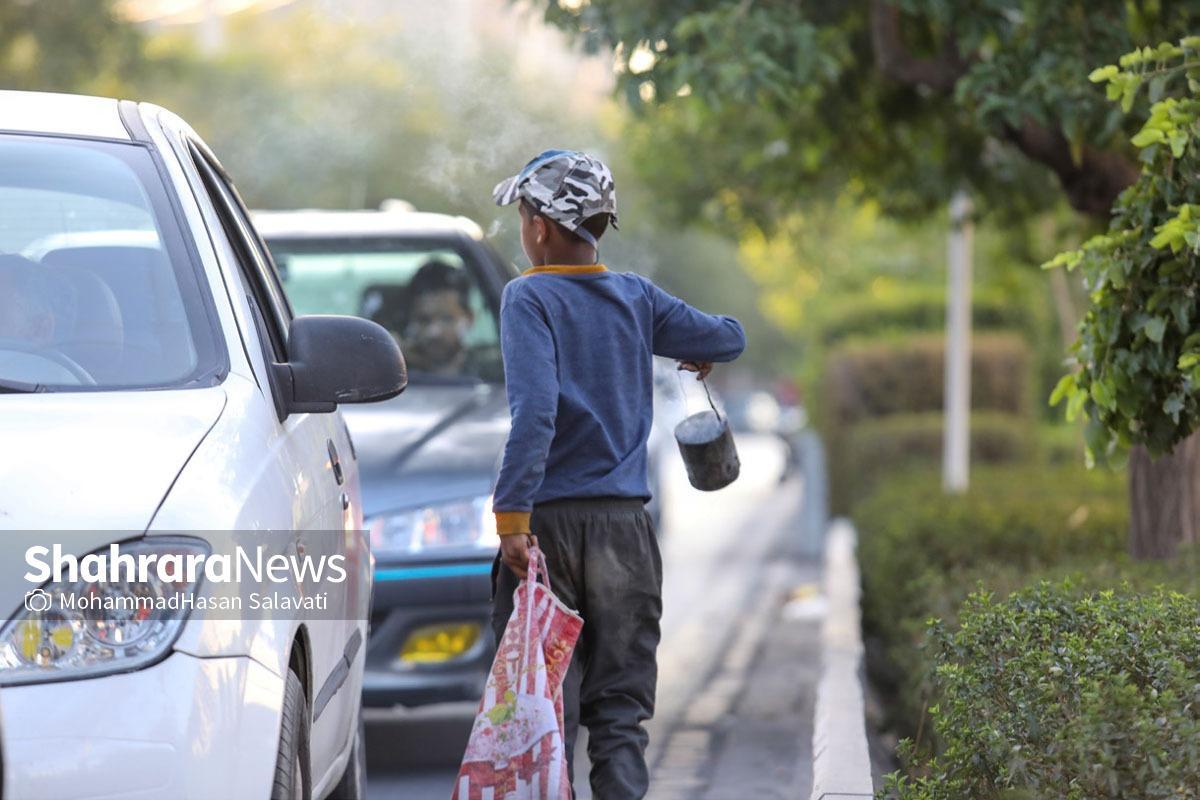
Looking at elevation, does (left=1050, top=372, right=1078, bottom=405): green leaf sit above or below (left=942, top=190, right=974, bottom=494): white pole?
below

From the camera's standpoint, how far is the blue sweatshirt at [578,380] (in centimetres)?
421

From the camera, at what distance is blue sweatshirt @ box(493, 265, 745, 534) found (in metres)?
4.21

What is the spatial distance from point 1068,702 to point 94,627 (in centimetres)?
199

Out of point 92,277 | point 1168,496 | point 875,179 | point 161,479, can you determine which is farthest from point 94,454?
point 875,179

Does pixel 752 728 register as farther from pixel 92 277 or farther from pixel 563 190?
pixel 92 277

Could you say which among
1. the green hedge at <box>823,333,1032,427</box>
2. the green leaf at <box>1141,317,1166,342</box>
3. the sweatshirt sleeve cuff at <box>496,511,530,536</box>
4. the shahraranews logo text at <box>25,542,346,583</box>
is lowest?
the shahraranews logo text at <box>25,542,346,583</box>

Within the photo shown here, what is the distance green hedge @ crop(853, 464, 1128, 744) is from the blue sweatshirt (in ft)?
4.38

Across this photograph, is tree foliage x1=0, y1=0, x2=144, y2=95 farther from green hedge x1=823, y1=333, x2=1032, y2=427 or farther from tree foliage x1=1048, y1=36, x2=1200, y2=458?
tree foliage x1=1048, y1=36, x2=1200, y2=458

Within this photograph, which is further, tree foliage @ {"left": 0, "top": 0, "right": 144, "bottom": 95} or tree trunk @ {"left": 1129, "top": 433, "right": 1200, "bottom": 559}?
tree foliage @ {"left": 0, "top": 0, "right": 144, "bottom": 95}

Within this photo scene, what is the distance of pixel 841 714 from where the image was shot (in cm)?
612

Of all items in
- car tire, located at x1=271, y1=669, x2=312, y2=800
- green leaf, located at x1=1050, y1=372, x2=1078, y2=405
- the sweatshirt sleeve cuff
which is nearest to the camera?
car tire, located at x1=271, y1=669, x2=312, y2=800

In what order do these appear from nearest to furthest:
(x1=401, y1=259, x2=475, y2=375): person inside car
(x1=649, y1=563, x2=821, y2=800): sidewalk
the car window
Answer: the car window → (x1=649, y1=563, x2=821, y2=800): sidewalk → (x1=401, y1=259, x2=475, y2=375): person inside car

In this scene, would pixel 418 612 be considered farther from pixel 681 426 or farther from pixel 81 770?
pixel 81 770

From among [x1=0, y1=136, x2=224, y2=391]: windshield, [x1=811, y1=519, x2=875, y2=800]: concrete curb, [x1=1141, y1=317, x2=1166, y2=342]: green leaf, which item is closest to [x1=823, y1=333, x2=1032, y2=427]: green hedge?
[x1=811, y1=519, x2=875, y2=800]: concrete curb
